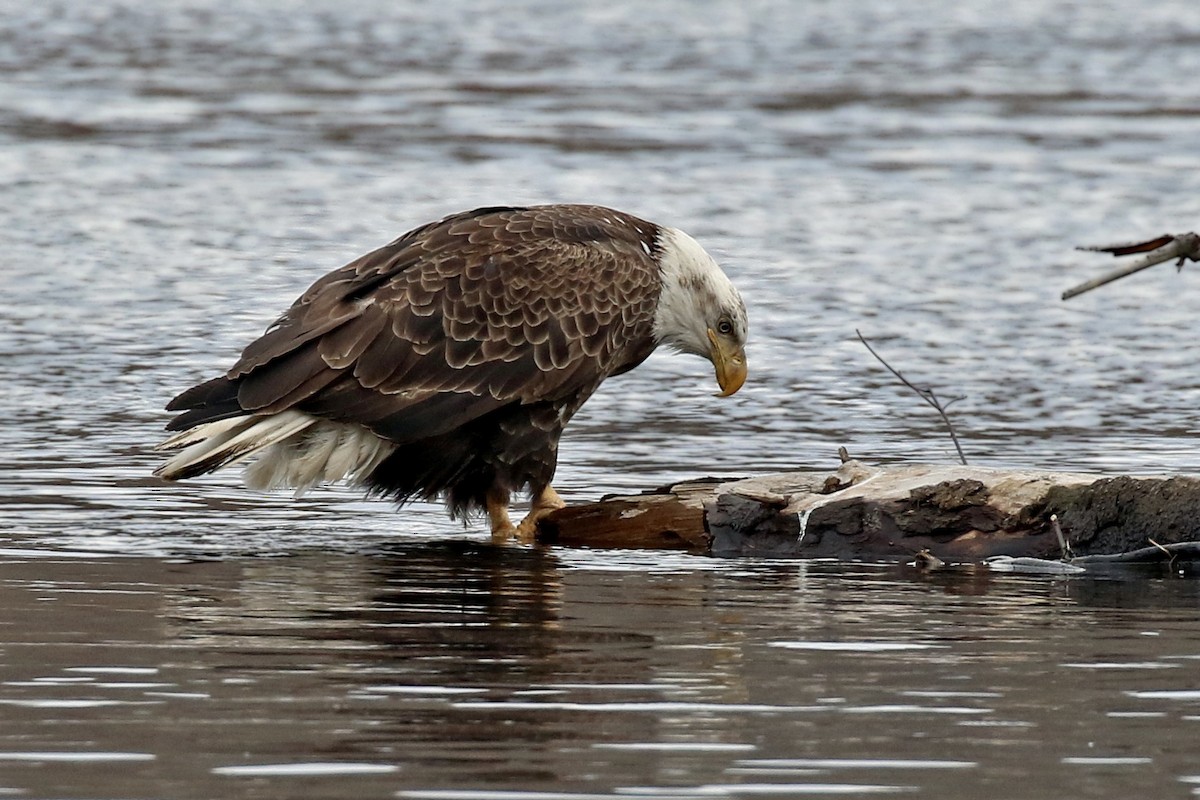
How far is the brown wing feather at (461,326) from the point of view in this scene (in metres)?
7.66

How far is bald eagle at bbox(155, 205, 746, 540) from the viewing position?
7590 millimetres

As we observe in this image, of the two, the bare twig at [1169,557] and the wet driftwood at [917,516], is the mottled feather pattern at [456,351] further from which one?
the bare twig at [1169,557]

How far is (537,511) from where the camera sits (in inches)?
318

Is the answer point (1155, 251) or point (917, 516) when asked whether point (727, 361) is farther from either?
point (1155, 251)

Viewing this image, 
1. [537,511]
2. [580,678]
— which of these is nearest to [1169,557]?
[537,511]

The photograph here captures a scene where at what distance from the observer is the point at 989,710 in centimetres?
531

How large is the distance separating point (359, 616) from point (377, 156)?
1273 centimetres

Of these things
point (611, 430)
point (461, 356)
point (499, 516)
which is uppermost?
point (461, 356)

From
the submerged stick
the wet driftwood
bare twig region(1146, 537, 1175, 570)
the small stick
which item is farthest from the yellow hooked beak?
the submerged stick

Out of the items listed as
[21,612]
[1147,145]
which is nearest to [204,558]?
[21,612]

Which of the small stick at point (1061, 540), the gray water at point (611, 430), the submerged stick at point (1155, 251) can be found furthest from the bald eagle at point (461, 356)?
the submerged stick at point (1155, 251)

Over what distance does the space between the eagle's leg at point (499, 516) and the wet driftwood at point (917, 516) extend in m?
0.29

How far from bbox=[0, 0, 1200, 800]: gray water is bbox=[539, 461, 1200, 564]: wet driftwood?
0.18m

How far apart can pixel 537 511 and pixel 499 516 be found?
120 mm
